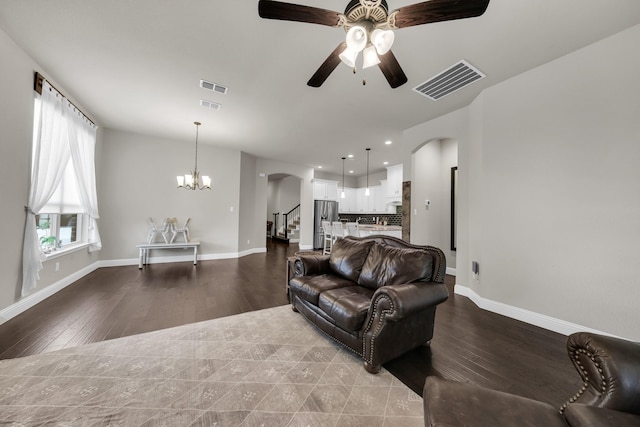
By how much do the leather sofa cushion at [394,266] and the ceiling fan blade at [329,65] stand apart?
1785mm

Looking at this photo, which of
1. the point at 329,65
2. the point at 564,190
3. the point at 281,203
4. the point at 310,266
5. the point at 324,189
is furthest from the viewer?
the point at 281,203

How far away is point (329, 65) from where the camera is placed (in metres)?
1.85

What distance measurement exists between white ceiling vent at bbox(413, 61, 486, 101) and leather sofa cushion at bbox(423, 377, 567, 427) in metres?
3.07

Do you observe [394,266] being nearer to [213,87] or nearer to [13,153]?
[213,87]

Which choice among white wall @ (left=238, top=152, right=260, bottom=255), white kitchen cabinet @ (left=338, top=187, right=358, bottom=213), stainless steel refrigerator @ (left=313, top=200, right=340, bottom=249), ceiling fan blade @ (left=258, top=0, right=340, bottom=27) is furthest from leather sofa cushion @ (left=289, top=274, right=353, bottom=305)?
white kitchen cabinet @ (left=338, top=187, right=358, bottom=213)

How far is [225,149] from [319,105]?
3437 millimetres

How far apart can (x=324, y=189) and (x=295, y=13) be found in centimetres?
711

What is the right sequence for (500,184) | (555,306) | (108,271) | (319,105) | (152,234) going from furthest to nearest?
(152,234) < (108,271) < (319,105) < (500,184) < (555,306)

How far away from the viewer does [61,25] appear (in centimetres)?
218

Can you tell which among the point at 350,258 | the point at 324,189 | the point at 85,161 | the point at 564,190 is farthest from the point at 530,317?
the point at 85,161

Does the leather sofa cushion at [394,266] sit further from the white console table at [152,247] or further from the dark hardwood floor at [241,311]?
the white console table at [152,247]

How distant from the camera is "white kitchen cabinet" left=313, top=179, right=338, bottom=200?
8391 mm

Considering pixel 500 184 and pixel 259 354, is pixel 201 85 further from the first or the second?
pixel 500 184

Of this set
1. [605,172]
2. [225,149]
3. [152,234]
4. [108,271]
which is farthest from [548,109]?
[108,271]
